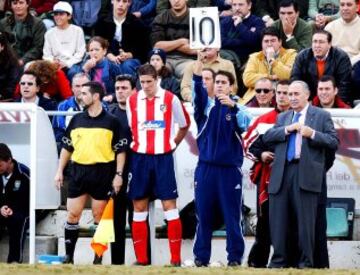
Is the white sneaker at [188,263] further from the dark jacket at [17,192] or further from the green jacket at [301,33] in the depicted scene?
the green jacket at [301,33]

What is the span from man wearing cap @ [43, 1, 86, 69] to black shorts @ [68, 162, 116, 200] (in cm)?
335

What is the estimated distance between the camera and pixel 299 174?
14.9m

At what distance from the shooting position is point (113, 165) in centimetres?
1600

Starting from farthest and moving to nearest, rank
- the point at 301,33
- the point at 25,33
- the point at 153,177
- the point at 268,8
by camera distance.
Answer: the point at 268,8 → the point at 25,33 → the point at 301,33 → the point at 153,177

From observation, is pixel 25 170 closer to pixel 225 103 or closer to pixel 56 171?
pixel 56 171

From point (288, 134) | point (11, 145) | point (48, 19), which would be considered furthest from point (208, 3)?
point (288, 134)

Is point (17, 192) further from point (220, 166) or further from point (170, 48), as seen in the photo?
point (170, 48)

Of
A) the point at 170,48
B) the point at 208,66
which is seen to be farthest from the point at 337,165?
the point at 170,48

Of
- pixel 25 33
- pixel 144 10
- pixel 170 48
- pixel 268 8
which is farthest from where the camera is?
pixel 144 10

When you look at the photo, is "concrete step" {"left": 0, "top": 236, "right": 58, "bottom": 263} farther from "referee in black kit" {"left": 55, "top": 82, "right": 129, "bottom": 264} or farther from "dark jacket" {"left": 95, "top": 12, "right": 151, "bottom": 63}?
"dark jacket" {"left": 95, "top": 12, "right": 151, "bottom": 63}

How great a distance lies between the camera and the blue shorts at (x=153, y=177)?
1575cm

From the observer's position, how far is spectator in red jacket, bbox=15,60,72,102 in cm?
1784

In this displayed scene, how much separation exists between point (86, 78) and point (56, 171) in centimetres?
128

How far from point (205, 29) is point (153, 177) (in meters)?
1.72
